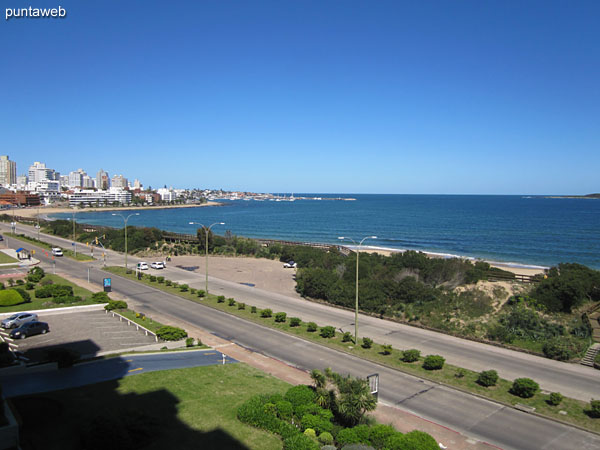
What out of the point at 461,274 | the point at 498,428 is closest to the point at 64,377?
the point at 498,428

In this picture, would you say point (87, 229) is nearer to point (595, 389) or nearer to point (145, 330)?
point (145, 330)

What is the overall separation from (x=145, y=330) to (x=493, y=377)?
23.2 metres

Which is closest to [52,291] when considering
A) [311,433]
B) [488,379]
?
[311,433]

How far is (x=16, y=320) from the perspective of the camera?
30453mm

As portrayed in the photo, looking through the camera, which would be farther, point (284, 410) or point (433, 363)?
point (433, 363)

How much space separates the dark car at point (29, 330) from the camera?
27891 mm

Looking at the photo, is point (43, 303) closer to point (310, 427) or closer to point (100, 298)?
point (100, 298)

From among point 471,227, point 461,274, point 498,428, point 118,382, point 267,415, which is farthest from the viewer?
point 471,227

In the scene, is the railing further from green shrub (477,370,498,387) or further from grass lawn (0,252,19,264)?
grass lawn (0,252,19,264)

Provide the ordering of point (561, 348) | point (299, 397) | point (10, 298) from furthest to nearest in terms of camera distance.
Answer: point (10, 298)
point (561, 348)
point (299, 397)

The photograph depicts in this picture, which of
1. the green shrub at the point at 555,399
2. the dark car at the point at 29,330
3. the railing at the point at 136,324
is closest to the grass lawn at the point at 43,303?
the railing at the point at 136,324

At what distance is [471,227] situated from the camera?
130 metres

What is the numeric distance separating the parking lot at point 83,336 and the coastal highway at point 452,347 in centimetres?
1316

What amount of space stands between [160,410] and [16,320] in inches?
770
